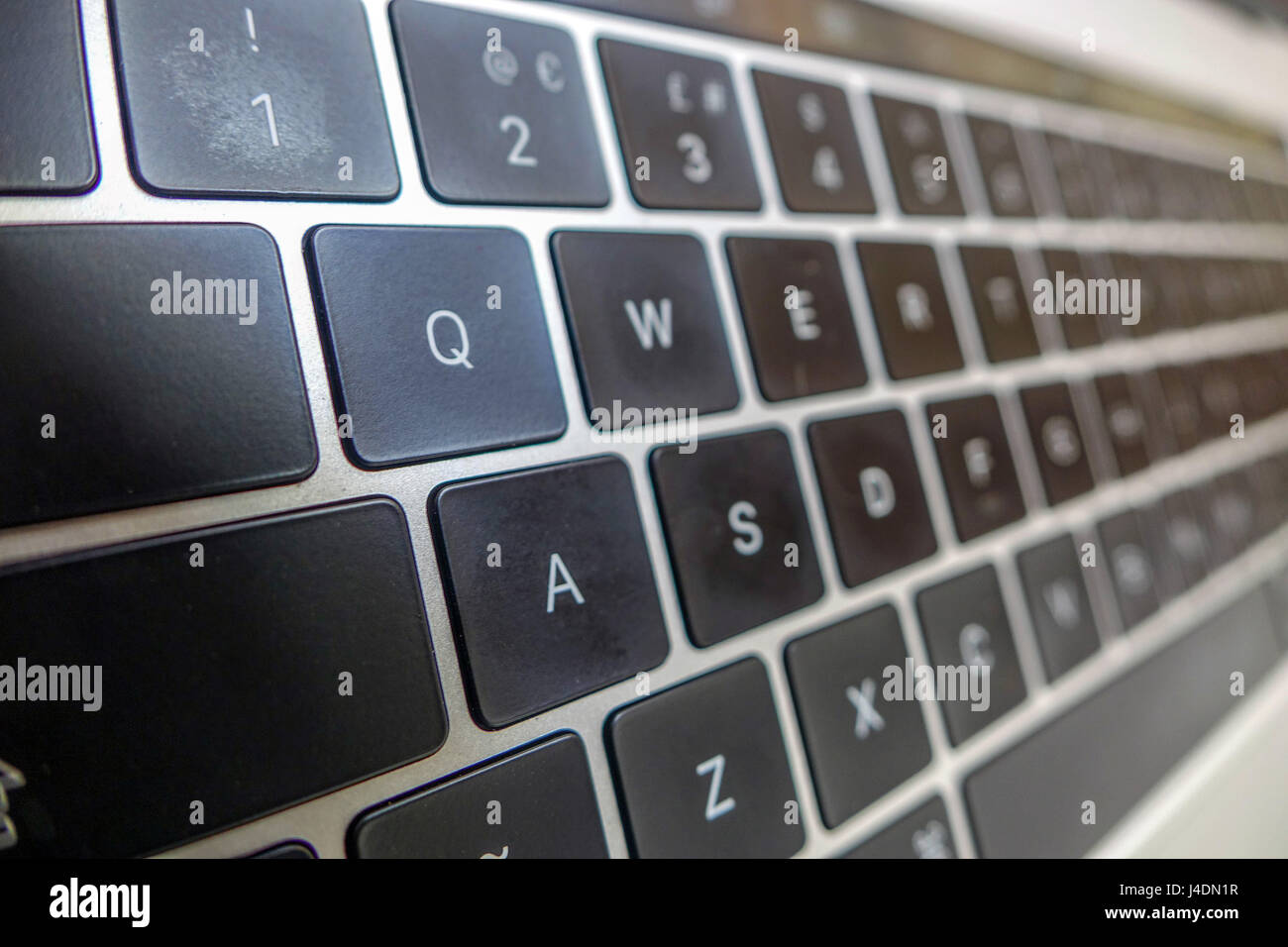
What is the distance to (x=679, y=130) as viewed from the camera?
26 cm

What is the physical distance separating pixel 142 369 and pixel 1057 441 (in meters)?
0.35

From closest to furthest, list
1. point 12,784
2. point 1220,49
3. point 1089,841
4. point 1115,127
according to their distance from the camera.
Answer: point 12,784, point 1089,841, point 1115,127, point 1220,49

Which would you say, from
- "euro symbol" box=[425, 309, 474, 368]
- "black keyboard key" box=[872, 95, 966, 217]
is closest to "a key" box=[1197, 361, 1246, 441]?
"black keyboard key" box=[872, 95, 966, 217]

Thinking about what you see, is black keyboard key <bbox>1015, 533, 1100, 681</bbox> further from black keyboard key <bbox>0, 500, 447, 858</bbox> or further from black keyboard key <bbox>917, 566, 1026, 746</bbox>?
black keyboard key <bbox>0, 500, 447, 858</bbox>

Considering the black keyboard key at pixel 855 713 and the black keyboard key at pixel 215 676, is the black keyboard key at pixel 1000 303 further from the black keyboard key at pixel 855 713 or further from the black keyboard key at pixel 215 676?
the black keyboard key at pixel 215 676

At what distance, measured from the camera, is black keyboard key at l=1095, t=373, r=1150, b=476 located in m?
0.40

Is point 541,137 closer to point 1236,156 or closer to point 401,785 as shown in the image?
point 401,785

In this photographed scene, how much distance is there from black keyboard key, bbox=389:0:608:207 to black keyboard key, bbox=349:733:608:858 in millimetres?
144

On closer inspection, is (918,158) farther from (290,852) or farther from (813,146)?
(290,852)

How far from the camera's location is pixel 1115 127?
1.56 ft

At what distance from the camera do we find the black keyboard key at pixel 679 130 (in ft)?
0.82

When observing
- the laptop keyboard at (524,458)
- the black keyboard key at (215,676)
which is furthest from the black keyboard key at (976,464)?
the black keyboard key at (215,676)
